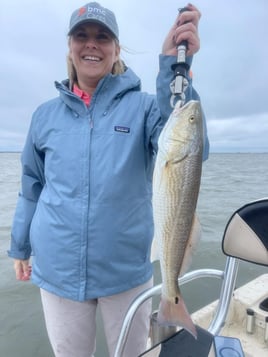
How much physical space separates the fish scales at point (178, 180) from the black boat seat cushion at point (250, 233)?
1.46ft

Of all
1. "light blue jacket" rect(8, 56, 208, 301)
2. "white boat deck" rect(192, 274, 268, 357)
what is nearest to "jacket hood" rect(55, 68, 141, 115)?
"light blue jacket" rect(8, 56, 208, 301)

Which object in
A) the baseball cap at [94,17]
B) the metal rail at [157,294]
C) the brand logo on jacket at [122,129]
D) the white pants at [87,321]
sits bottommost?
the white pants at [87,321]

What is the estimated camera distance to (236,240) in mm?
1993

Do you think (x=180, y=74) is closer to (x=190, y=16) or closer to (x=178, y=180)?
(x=190, y=16)

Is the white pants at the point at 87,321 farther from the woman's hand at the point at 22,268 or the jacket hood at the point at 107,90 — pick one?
the jacket hood at the point at 107,90

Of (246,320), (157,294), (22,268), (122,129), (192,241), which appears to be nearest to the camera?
(192,241)

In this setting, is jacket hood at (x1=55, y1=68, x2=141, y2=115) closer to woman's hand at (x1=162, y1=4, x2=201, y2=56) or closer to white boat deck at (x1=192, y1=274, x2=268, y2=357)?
woman's hand at (x1=162, y1=4, x2=201, y2=56)

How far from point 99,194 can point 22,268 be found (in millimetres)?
1131

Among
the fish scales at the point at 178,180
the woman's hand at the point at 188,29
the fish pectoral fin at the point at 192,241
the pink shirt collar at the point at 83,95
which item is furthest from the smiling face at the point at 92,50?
the fish pectoral fin at the point at 192,241

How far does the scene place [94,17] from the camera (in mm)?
2156

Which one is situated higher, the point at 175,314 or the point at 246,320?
the point at 175,314

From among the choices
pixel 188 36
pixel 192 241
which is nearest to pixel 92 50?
pixel 188 36

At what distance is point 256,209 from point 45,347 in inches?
179

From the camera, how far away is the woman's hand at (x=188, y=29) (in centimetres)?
156
